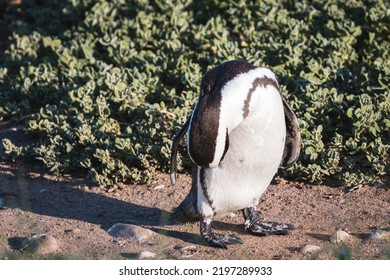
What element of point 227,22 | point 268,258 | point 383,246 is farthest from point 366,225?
point 227,22

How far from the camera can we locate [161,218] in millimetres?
5547

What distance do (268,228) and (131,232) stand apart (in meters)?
0.79

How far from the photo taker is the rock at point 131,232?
515 cm

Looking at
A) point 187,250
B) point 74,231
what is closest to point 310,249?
point 187,250

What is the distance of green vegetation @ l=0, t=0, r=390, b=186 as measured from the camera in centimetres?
609

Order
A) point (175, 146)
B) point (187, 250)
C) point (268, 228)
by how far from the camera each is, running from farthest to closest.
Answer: point (268, 228)
point (175, 146)
point (187, 250)

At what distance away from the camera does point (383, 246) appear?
16.1ft

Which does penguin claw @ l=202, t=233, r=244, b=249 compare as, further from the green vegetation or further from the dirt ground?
the green vegetation

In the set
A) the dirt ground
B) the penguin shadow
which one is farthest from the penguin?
the penguin shadow

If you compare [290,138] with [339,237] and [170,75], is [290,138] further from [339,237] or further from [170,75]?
[170,75]

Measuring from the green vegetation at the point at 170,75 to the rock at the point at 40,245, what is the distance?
3.32ft

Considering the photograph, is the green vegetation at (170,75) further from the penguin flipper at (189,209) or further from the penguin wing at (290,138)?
the penguin flipper at (189,209)

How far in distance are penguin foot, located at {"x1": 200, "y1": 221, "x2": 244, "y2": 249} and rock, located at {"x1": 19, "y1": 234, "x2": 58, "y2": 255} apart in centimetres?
84
